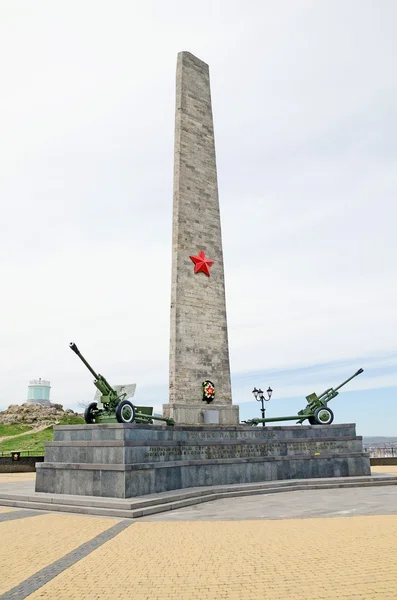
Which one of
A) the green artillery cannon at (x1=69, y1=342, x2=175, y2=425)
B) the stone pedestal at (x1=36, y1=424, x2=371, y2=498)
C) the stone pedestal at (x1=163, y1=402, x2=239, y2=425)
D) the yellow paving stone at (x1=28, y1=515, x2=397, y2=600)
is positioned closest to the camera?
the yellow paving stone at (x1=28, y1=515, x2=397, y2=600)

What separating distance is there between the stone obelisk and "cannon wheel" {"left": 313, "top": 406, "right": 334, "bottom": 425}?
3.78 meters

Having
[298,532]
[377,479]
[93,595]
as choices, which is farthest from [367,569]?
[377,479]

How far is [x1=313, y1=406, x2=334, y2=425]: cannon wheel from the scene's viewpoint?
20172 mm

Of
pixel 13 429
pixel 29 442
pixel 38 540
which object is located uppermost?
pixel 13 429

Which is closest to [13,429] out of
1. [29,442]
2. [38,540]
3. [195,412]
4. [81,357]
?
[29,442]

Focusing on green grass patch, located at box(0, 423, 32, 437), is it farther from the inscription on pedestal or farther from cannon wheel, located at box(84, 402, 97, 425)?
the inscription on pedestal

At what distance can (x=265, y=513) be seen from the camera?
38.3ft

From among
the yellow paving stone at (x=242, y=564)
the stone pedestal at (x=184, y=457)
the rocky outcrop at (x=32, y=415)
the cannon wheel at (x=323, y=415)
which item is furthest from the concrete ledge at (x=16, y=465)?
the rocky outcrop at (x=32, y=415)

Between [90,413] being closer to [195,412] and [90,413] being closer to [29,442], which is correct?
[195,412]

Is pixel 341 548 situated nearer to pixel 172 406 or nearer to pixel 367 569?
pixel 367 569

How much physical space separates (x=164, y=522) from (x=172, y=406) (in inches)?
359

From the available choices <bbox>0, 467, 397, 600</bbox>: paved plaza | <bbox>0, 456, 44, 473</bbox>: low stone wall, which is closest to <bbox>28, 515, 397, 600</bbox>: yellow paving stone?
<bbox>0, 467, 397, 600</bbox>: paved plaza

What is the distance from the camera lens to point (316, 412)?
2019 centimetres

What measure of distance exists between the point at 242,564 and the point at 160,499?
6301 millimetres
